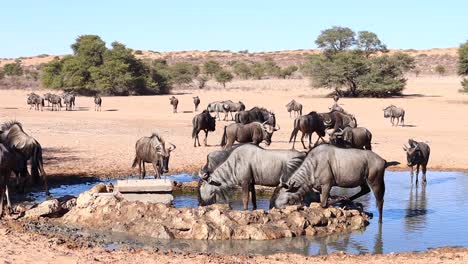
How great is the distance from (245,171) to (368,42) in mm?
55046

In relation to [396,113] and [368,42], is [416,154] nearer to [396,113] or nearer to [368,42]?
[396,113]

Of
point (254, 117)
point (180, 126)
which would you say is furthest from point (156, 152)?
point (180, 126)

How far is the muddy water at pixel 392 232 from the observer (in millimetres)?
11305

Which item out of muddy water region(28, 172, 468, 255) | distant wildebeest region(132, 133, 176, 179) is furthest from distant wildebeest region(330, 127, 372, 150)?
distant wildebeest region(132, 133, 176, 179)

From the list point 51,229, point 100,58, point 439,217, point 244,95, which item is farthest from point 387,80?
point 51,229

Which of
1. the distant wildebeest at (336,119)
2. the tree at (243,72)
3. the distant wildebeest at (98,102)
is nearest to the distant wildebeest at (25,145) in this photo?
the distant wildebeest at (336,119)

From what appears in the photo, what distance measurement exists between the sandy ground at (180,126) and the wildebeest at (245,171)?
6369 mm

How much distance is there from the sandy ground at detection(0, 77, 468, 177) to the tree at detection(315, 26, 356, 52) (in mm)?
5286

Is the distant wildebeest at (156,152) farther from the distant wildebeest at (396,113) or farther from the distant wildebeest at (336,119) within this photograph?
the distant wildebeest at (396,113)

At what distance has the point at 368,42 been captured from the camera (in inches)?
2603

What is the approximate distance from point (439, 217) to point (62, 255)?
7942 millimetres

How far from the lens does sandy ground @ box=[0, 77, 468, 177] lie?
2225 centimetres

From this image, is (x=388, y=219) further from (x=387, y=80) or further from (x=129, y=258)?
(x=387, y=80)

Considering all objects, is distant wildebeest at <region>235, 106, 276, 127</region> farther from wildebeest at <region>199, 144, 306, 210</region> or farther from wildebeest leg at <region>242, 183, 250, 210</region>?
wildebeest leg at <region>242, 183, 250, 210</region>
